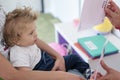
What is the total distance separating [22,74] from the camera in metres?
0.98

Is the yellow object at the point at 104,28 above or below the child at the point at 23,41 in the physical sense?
below

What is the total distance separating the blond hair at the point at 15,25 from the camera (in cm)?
109

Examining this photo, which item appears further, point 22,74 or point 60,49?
point 60,49

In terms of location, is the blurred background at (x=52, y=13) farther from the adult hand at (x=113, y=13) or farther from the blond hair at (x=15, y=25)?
the blond hair at (x=15, y=25)

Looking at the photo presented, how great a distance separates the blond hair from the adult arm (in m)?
0.15

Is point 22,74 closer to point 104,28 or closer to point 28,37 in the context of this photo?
point 28,37

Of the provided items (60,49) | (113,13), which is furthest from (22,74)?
(60,49)

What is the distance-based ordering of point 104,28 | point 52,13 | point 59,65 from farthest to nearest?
point 52,13, point 104,28, point 59,65

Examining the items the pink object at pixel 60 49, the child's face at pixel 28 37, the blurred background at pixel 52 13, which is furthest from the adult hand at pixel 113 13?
the blurred background at pixel 52 13

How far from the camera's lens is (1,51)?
3.49 ft

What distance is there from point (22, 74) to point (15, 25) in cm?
24

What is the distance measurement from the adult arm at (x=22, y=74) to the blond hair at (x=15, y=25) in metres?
0.15

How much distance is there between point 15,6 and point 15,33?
0.23 metres

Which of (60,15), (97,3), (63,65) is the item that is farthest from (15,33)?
(60,15)
